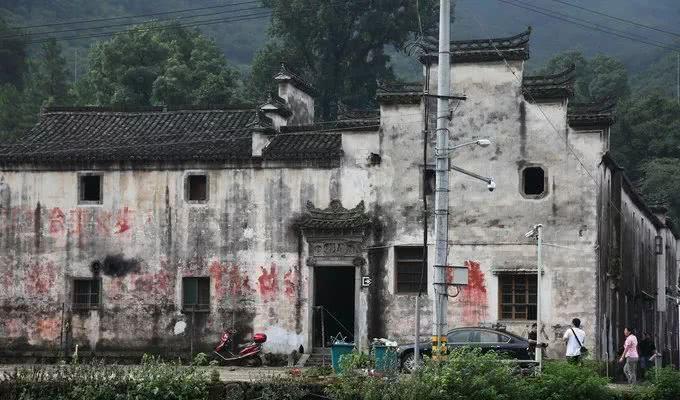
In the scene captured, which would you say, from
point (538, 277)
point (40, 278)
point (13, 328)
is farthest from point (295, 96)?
point (538, 277)

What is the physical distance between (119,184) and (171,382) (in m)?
17.6

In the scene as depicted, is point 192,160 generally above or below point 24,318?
above

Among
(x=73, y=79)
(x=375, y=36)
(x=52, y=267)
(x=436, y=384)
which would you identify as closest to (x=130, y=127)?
(x=52, y=267)

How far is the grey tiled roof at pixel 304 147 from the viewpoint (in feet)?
146

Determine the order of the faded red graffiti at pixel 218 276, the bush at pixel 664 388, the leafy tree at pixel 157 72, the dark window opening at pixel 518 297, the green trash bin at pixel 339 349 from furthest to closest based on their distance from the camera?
1. the leafy tree at pixel 157 72
2. the faded red graffiti at pixel 218 276
3. the dark window opening at pixel 518 297
4. the green trash bin at pixel 339 349
5. the bush at pixel 664 388

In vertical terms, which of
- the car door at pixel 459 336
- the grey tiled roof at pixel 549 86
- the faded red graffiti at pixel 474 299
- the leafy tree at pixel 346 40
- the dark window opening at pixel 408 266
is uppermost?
the leafy tree at pixel 346 40

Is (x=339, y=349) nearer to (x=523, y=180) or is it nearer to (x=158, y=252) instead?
→ (x=523, y=180)

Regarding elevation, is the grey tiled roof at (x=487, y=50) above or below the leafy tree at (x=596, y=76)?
below

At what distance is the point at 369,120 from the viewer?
4441 cm

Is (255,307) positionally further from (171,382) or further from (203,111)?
(171,382)

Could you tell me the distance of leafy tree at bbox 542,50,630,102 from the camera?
98.2 meters

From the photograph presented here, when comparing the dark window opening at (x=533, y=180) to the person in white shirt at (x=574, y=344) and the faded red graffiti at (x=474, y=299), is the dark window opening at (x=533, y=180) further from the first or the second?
the person in white shirt at (x=574, y=344)

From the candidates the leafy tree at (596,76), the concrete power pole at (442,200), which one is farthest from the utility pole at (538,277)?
the leafy tree at (596,76)

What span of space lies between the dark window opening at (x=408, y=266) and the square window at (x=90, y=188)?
10.1 metres
